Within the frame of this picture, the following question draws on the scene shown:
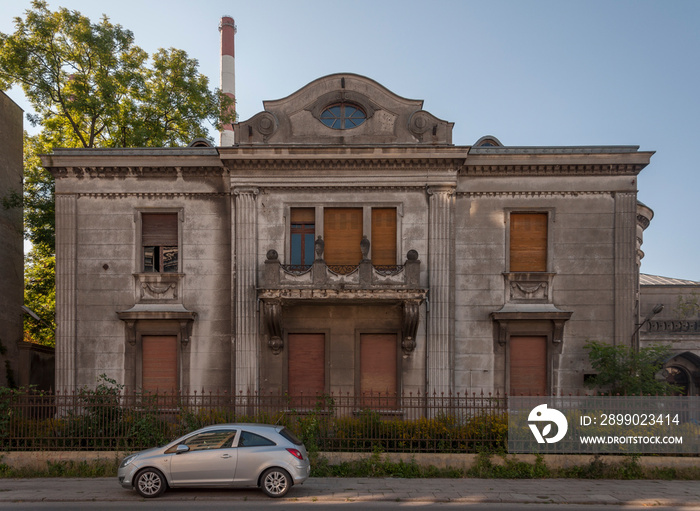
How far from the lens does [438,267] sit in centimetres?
1770

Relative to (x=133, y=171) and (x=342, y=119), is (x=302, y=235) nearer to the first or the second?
(x=342, y=119)

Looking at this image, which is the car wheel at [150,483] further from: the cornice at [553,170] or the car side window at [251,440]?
the cornice at [553,170]

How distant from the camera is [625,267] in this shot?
59.2 ft

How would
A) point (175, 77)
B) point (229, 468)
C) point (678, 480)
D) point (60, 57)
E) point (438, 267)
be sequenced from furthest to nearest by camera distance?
point (175, 77) → point (60, 57) → point (438, 267) → point (678, 480) → point (229, 468)

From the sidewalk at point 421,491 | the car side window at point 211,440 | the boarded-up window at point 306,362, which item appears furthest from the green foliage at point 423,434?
the boarded-up window at point 306,362

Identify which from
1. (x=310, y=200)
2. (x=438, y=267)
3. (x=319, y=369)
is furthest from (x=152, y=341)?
(x=438, y=267)

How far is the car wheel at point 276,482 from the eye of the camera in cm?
1082

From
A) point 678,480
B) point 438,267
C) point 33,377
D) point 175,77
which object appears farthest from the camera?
point 175,77

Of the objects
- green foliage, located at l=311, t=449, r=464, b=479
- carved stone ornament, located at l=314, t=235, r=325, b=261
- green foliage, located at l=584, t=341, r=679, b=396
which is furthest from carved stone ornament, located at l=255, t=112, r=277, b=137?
green foliage, located at l=584, t=341, r=679, b=396

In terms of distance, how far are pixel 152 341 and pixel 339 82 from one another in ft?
35.4

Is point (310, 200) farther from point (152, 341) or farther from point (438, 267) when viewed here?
point (152, 341)

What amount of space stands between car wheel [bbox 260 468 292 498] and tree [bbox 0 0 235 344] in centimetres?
1789

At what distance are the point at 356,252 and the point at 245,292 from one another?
387cm

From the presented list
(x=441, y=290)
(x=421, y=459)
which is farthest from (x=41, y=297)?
(x=421, y=459)
